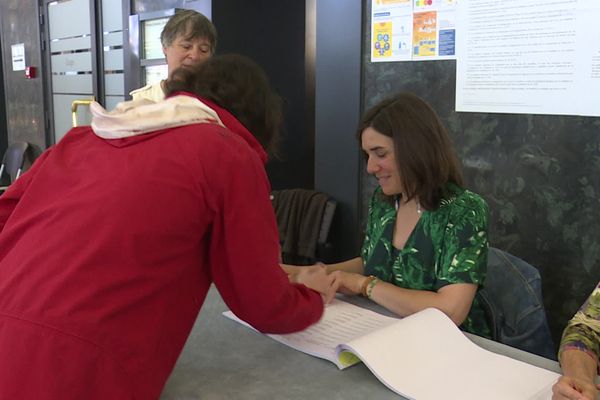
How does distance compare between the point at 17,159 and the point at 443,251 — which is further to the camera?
the point at 17,159

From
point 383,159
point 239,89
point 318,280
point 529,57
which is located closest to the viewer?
point 239,89

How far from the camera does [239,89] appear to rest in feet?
3.57

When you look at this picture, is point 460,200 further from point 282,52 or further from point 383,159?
point 282,52

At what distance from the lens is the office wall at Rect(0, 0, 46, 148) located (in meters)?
5.42

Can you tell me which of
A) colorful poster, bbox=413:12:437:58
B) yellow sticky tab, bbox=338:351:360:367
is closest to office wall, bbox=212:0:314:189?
colorful poster, bbox=413:12:437:58

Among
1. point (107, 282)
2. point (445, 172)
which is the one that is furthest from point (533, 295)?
point (107, 282)

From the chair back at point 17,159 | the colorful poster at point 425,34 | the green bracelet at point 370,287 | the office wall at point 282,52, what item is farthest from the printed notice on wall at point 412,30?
the chair back at point 17,159

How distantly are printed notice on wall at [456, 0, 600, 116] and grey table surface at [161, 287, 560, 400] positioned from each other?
46.7 inches

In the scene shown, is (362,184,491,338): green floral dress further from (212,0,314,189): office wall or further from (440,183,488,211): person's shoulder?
(212,0,314,189): office wall

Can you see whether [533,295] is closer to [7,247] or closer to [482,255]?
[482,255]

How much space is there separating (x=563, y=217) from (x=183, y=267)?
165cm

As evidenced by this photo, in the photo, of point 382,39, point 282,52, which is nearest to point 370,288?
point 382,39

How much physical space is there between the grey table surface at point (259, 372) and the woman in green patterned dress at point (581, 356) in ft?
0.13

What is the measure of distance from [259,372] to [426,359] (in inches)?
11.9
